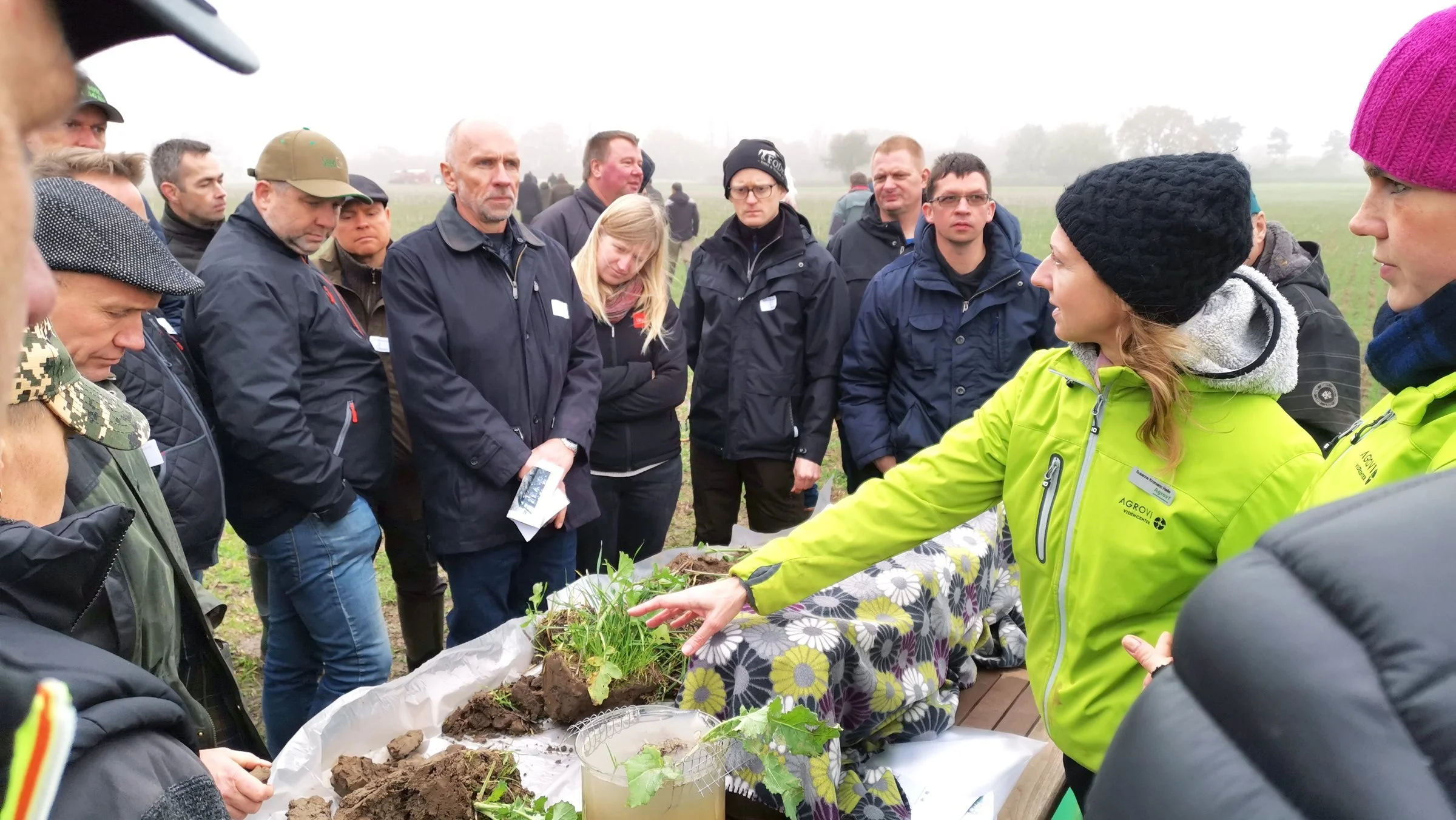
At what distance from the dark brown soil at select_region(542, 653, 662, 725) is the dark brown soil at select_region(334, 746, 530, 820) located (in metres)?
0.32

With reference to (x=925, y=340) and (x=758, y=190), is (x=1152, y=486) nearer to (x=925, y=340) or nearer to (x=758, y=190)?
(x=925, y=340)

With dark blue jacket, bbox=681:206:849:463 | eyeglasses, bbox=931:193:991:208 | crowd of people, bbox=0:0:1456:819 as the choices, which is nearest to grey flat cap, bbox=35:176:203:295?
crowd of people, bbox=0:0:1456:819

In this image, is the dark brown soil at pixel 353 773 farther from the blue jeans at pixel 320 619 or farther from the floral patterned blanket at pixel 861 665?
the blue jeans at pixel 320 619

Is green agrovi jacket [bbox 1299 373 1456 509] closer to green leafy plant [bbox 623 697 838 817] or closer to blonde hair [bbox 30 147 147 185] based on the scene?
green leafy plant [bbox 623 697 838 817]

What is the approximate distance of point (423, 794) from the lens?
1.82m

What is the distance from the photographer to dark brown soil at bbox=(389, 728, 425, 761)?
6.76 ft

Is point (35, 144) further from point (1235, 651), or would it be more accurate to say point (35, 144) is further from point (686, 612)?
point (686, 612)

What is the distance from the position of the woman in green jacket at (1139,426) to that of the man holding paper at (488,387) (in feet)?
5.71

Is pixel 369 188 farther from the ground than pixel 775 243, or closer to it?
farther from the ground

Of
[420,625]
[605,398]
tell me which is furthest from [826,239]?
[420,625]

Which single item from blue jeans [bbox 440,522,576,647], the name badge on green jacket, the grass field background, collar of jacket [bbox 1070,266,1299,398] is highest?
collar of jacket [bbox 1070,266,1299,398]

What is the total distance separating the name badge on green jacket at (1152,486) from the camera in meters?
1.61

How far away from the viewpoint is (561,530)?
3275 mm

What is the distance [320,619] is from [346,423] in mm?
622
